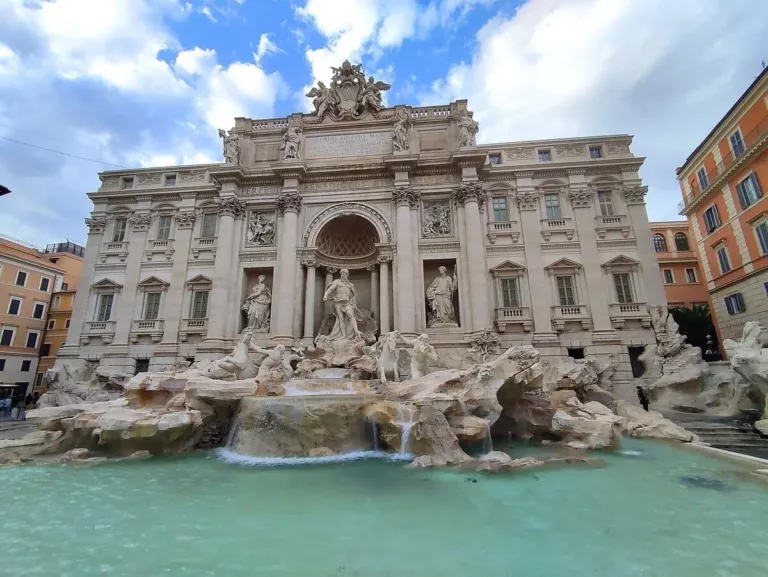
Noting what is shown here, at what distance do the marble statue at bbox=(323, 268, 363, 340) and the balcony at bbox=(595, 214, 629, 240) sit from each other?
469 inches

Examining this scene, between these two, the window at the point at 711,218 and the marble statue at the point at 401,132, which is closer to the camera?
the marble statue at the point at 401,132

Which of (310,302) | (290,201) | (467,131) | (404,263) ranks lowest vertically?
(310,302)

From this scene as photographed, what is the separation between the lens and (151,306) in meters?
18.7

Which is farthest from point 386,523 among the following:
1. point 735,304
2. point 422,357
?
point 735,304

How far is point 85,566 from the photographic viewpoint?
3709 mm

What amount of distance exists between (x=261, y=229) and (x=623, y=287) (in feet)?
56.5

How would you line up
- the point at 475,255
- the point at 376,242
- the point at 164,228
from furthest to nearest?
1. the point at 164,228
2. the point at 376,242
3. the point at 475,255

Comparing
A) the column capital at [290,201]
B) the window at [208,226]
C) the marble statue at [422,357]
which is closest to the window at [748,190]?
the marble statue at [422,357]

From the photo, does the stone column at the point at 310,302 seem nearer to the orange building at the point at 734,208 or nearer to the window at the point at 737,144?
the orange building at the point at 734,208

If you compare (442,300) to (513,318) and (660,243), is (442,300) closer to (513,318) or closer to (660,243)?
(513,318)

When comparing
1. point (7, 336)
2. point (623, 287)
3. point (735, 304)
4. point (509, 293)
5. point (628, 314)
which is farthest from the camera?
point (7, 336)

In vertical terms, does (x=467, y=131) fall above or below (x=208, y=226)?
above

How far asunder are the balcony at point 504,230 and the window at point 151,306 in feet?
54.9

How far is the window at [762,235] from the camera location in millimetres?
16438
